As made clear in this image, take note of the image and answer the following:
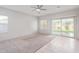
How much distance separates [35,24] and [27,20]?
25 centimetres

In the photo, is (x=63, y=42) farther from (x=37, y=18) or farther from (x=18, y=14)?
(x=18, y=14)

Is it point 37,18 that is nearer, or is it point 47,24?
point 37,18
